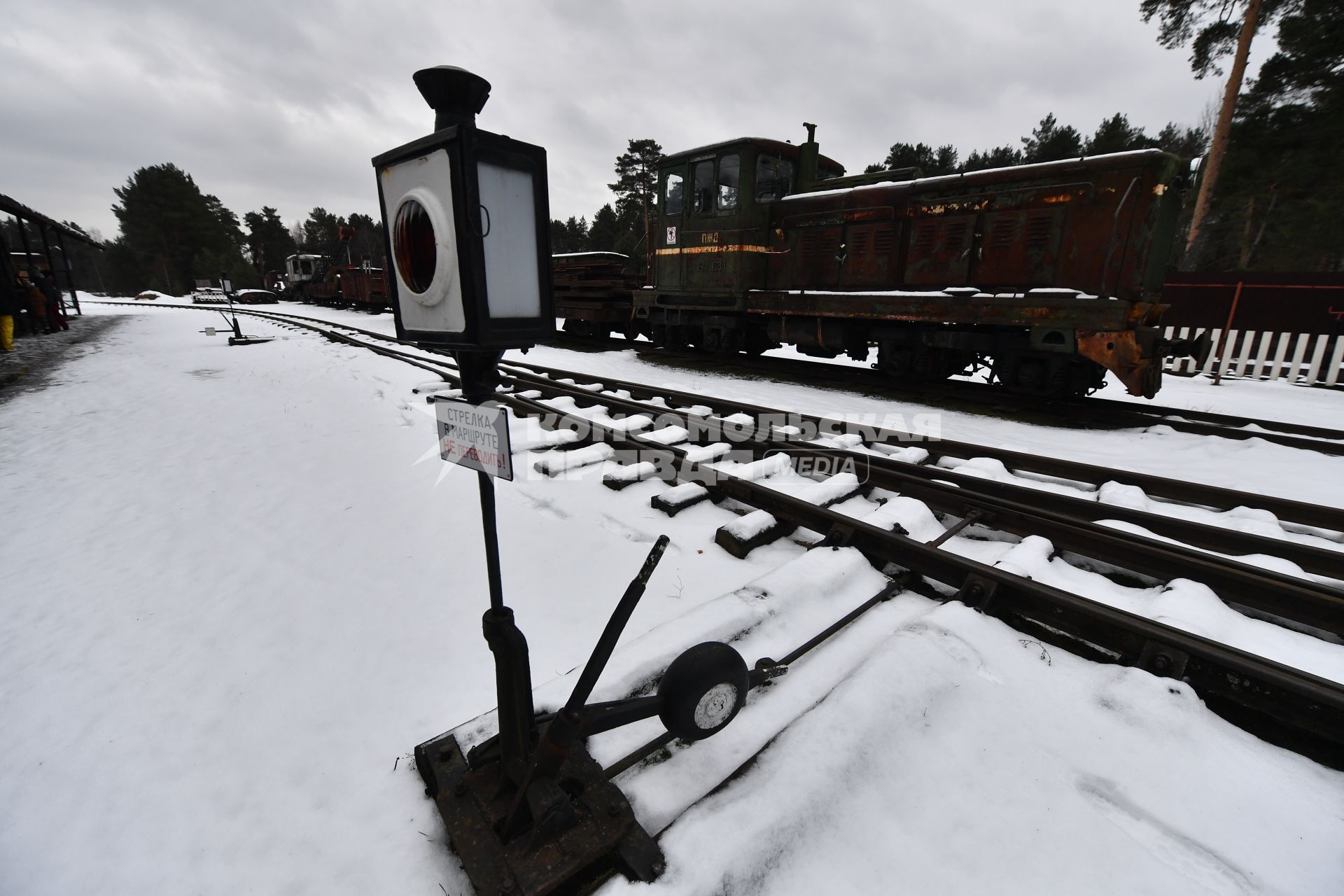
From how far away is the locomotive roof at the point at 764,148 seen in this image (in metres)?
7.93

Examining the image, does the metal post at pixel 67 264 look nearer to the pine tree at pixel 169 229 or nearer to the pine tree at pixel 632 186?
the pine tree at pixel 632 186

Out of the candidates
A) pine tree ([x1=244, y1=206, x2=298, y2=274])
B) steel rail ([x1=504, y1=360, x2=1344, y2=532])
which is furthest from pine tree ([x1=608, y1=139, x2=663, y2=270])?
pine tree ([x1=244, y1=206, x2=298, y2=274])

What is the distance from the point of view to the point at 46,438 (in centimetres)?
495

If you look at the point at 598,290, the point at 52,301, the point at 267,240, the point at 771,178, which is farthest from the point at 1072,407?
the point at 267,240

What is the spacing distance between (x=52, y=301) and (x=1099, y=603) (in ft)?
72.9

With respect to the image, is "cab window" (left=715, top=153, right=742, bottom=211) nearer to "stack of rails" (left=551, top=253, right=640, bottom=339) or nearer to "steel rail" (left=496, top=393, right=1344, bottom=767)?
"stack of rails" (left=551, top=253, right=640, bottom=339)

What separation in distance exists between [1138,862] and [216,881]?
2.07 meters

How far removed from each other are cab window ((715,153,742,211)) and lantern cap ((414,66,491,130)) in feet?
25.6

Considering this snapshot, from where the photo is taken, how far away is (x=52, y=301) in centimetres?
1441

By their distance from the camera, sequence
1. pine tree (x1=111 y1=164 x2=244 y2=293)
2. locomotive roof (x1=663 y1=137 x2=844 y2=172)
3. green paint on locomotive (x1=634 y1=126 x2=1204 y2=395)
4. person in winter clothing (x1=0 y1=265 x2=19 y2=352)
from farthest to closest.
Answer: pine tree (x1=111 y1=164 x2=244 y2=293) < person in winter clothing (x1=0 y1=265 x2=19 y2=352) < locomotive roof (x1=663 y1=137 x2=844 y2=172) < green paint on locomotive (x1=634 y1=126 x2=1204 y2=395)

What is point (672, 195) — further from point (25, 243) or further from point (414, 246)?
point (25, 243)

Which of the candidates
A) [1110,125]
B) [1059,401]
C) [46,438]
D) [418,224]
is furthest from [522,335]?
[1110,125]

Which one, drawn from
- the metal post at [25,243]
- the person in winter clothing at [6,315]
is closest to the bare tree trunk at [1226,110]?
the person in winter clothing at [6,315]

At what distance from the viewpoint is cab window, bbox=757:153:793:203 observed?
8164mm
